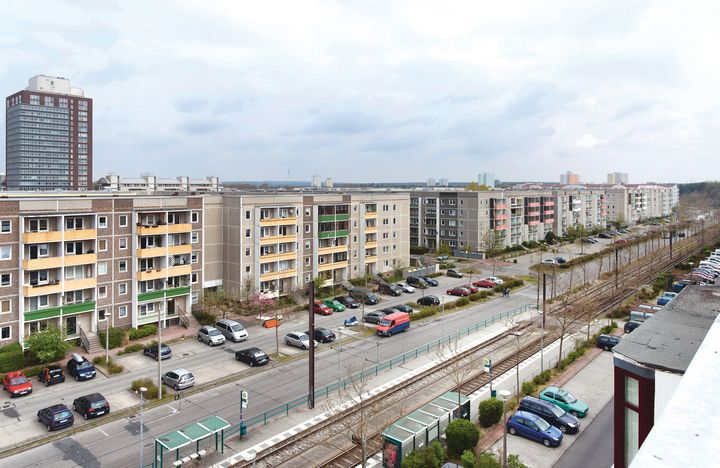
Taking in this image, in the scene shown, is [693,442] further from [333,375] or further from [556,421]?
[333,375]

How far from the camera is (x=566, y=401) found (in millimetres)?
28031

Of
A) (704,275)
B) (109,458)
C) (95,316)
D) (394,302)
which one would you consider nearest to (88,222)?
(95,316)

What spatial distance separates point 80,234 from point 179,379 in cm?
1659

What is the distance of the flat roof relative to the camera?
→ 46.3ft

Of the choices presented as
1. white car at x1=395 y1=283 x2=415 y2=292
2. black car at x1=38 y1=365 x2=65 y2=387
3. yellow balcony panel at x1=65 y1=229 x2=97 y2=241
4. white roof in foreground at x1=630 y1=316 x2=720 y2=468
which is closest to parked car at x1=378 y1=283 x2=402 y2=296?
white car at x1=395 y1=283 x2=415 y2=292

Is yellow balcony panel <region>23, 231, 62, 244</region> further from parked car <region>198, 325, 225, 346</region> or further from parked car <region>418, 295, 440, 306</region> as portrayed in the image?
parked car <region>418, 295, 440, 306</region>

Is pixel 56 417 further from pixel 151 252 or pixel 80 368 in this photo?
pixel 151 252

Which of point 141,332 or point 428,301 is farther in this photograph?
point 428,301

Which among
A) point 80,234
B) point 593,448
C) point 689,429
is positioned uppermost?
point 80,234

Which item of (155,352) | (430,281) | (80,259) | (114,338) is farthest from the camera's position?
(430,281)

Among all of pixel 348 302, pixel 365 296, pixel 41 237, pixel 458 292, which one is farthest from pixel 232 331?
pixel 458 292

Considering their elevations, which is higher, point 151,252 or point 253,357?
point 151,252

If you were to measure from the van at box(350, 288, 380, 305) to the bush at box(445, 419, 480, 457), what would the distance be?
32646 mm

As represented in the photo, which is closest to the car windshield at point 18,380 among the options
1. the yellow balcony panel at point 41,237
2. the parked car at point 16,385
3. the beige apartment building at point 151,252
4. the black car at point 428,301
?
the parked car at point 16,385
